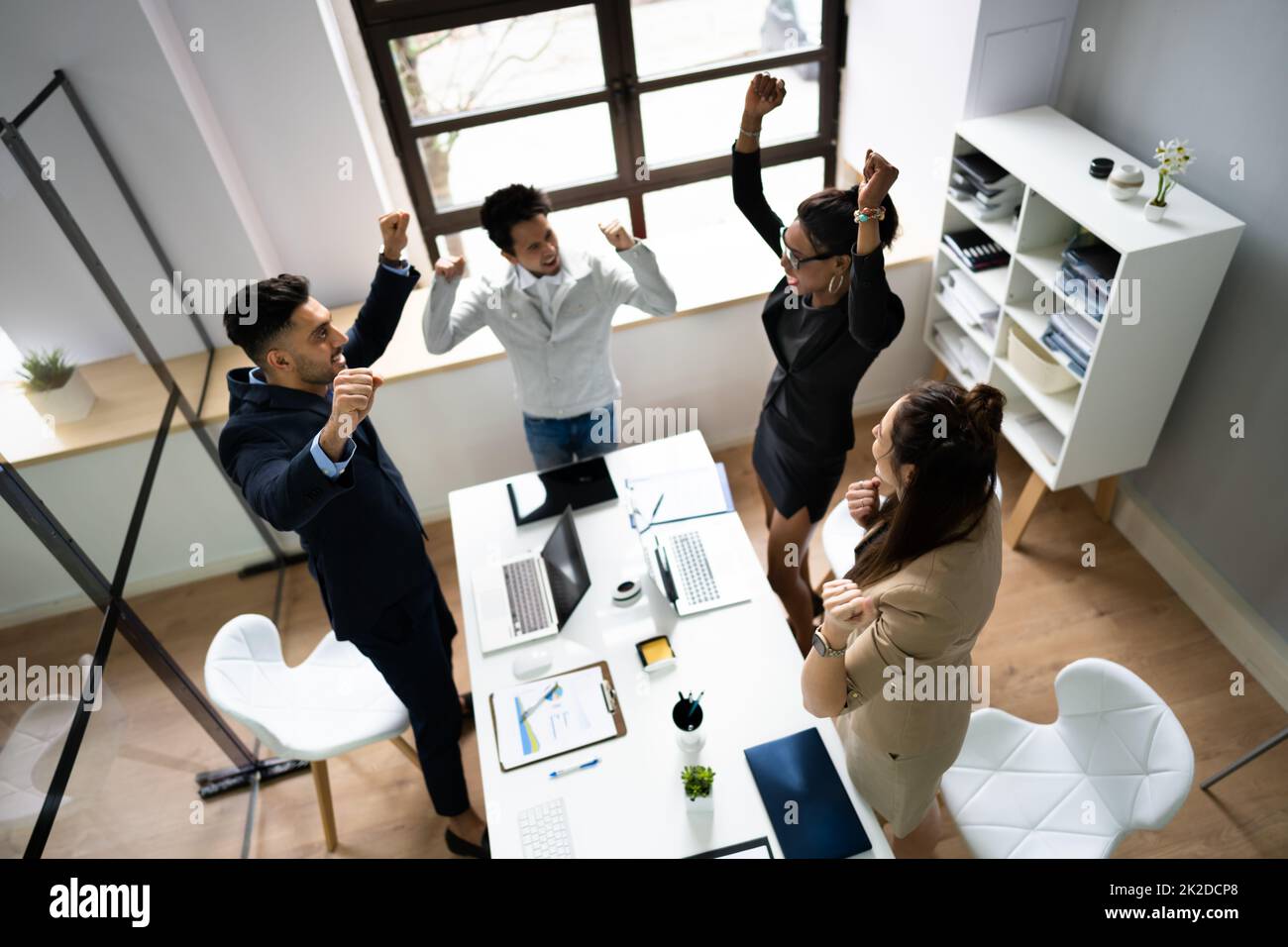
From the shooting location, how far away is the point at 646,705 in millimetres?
2178

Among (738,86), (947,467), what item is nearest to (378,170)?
(738,86)

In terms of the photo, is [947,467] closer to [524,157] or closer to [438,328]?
[438,328]

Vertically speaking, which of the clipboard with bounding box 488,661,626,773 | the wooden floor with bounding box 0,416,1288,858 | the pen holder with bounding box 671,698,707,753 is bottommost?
the wooden floor with bounding box 0,416,1288,858

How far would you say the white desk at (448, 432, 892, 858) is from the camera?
6.37 feet

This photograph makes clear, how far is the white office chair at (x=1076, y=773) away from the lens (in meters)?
1.92

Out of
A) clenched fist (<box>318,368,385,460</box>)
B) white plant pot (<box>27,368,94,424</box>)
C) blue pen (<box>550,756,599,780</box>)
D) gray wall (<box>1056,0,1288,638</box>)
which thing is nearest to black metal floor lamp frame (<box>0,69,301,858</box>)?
white plant pot (<box>27,368,94,424</box>)

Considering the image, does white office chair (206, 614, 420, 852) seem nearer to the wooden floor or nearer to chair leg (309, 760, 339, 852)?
chair leg (309, 760, 339, 852)

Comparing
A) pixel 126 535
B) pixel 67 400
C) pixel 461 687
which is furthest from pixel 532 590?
pixel 67 400

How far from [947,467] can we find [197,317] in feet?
10.5

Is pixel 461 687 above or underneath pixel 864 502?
underneath

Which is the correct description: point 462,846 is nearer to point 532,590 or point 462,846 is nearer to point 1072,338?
point 532,590

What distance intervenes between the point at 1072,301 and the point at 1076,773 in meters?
1.54

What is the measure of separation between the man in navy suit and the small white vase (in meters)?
2.22
